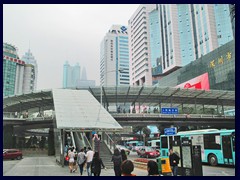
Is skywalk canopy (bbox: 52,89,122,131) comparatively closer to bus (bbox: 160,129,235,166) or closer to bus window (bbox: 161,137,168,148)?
bus window (bbox: 161,137,168,148)

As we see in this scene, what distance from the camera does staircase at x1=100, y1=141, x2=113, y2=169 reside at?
18678mm

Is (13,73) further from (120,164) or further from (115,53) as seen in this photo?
(120,164)

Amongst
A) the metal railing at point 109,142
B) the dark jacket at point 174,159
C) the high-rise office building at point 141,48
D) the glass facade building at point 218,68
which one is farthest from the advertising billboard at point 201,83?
the dark jacket at point 174,159

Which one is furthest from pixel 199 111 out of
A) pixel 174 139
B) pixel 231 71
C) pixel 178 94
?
pixel 174 139

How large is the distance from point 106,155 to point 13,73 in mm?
109193

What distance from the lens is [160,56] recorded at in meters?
123

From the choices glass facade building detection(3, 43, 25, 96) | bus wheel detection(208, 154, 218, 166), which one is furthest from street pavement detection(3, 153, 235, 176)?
glass facade building detection(3, 43, 25, 96)

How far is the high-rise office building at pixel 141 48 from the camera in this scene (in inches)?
5059

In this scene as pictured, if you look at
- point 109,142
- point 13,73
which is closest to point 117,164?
point 109,142

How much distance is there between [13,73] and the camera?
384 ft

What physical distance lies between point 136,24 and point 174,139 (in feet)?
414

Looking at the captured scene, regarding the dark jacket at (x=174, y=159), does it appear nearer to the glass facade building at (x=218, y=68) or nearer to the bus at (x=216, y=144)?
the bus at (x=216, y=144)
